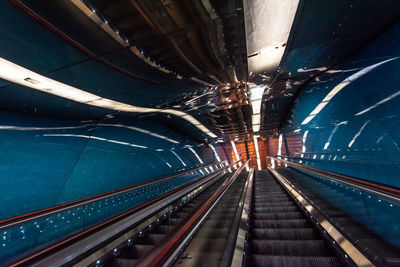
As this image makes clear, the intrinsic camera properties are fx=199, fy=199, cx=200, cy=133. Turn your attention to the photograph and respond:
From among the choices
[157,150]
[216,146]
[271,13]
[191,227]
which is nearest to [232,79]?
[271,13]

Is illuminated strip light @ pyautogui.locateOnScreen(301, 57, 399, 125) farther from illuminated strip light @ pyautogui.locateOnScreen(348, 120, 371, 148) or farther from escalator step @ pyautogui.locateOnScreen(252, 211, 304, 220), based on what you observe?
escalator step @ pyautogui.locateOnScreen(252, 211, 304, 220)

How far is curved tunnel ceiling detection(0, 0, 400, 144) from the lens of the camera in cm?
217

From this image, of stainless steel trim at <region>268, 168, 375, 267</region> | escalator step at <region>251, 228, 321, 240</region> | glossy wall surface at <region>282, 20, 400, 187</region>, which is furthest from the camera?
glossy wall surface at <region>282, 20, 400, 187</region>

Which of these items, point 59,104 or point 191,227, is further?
point 59,104

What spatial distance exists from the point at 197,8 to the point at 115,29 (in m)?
1.00

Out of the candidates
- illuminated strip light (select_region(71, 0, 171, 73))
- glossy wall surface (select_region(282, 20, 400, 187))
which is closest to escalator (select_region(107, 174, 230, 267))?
illuminated strip light (select_region(71, 0, 171, 73))

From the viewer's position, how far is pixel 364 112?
11.2ft

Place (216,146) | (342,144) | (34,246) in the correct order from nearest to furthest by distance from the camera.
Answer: (34,246) < (342,144) < (216,146)

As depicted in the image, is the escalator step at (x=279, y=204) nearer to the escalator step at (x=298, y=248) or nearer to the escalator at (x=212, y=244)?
the escalator at (x=212, y=244)

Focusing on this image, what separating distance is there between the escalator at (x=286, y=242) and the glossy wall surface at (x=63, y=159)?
3.15 metres

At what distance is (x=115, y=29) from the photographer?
2375 mm

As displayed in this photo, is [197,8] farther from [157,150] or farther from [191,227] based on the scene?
[157,150]

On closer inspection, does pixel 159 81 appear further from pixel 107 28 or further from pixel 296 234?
pixel 296 234

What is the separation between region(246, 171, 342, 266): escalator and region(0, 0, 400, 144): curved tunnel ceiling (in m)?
2.76
